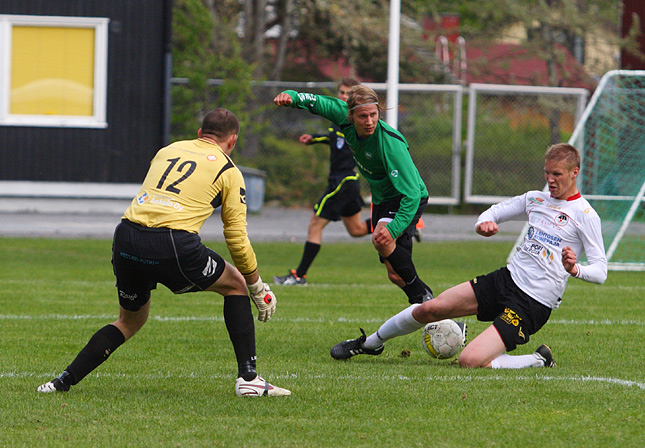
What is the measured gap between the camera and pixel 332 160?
447 inches

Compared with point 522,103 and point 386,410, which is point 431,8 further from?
point 386,410

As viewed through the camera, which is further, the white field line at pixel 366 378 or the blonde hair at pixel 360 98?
the blonde hair at pixel 360 98

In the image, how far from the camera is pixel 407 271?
25.3 feet

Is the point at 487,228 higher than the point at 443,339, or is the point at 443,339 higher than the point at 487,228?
the point at 487,228

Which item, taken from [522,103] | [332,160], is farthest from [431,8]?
[332,160]

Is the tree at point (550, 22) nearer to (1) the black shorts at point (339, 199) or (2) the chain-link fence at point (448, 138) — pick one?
(2) the chain-link fence at point (448, 138)

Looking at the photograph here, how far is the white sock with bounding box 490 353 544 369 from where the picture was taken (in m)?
6.55

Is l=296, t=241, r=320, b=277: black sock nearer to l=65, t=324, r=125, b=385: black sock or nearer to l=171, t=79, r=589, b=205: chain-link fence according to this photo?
l=65, t=324, r=125, b=385: black sock

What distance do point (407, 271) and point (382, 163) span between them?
0.97m

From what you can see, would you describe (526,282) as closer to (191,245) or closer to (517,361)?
(517,361)

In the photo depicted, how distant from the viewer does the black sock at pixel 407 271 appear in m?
7.67

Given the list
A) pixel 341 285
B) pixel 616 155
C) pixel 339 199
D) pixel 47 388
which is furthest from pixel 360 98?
pixel 616 155

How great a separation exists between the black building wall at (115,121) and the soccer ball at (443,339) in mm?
13381

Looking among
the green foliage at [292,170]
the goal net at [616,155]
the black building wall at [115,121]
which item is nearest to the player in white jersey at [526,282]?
the goal net at [616,155]
